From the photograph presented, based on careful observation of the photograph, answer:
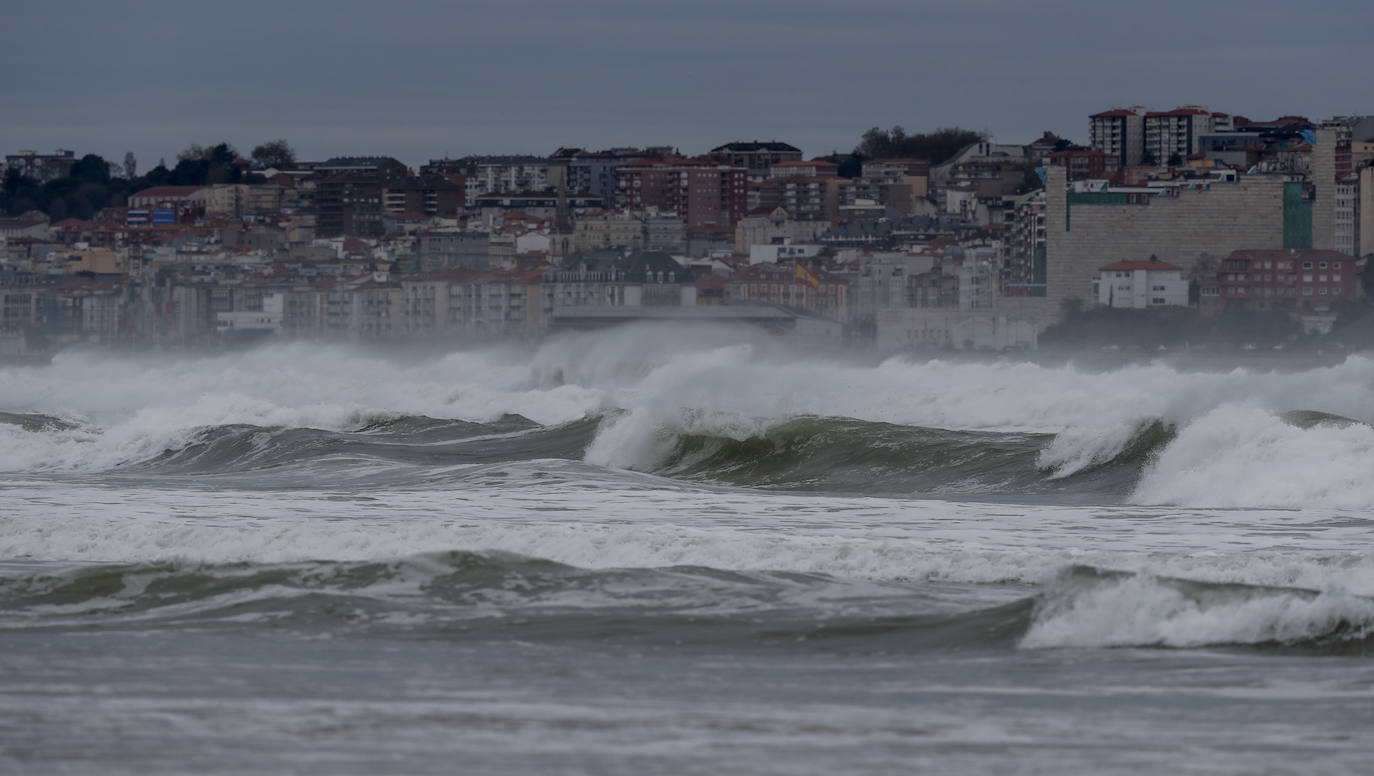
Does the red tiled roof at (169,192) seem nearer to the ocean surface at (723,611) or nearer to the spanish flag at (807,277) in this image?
the spanish flag at (807,277)

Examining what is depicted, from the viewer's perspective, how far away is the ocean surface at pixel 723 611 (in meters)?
7.15

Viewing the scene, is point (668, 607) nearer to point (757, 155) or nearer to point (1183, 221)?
point (1183, 221)

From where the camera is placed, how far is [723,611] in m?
10.2

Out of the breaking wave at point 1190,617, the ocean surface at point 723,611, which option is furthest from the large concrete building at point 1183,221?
the breaking wave at point 1190,617

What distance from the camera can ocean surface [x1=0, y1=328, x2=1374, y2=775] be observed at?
7.15 m

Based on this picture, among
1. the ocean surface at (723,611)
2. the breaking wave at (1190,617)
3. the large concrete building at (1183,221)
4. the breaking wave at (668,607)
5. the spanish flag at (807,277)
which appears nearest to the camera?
the ocean surface at (723,611)

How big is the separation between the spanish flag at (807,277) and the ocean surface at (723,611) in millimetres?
78987

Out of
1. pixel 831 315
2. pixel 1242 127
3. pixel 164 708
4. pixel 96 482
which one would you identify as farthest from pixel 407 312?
pixel 164 708

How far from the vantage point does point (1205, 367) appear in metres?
75.6

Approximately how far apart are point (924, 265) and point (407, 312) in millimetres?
Result: 25651

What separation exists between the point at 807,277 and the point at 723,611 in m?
92.8

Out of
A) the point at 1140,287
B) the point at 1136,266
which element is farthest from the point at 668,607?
the point at 1136,266

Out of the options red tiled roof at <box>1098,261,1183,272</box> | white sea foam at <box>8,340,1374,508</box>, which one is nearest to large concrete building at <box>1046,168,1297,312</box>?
red tiled roof at <box>1098,261,1183,272</box>

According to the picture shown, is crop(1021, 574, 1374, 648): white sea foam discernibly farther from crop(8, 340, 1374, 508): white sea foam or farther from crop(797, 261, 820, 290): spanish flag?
crop(797, 261, 820, 290): spanish flag
